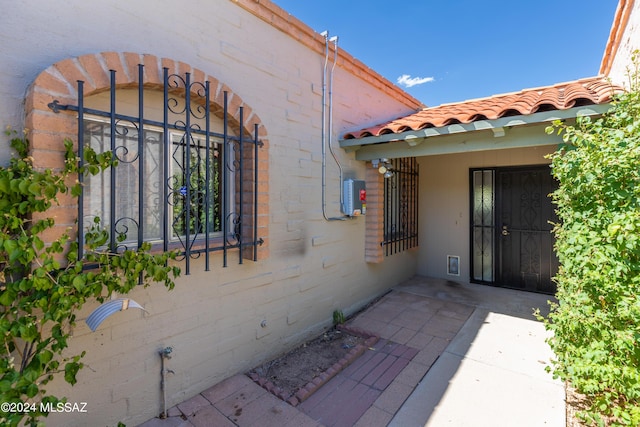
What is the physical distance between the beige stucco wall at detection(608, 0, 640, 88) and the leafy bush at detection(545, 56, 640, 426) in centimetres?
115

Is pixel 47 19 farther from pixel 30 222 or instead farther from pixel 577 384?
pixel 577 384

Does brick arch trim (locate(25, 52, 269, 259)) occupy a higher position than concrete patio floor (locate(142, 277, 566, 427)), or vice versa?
brick arch trim (locate(25, 52, 269, 259))

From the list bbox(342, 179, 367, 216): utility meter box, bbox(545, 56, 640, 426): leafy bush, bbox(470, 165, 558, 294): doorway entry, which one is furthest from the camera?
bbox(470, 165, 558, 294): doorway entry

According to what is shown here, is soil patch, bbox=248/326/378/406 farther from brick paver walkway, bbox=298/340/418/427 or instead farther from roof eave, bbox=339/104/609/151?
roof eave, bbox=339/104/609/151

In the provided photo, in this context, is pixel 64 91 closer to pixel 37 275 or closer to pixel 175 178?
pixel 175 178

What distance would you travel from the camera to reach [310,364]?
4090mm

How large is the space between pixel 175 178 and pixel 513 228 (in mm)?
7500

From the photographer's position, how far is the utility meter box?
543cm

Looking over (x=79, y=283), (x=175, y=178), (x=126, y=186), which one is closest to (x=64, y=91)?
(x=126, y=186)

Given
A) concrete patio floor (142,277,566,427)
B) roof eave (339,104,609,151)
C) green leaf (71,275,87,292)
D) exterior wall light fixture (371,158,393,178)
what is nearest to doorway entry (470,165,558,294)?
concrete patio floor (142,277,566,427)

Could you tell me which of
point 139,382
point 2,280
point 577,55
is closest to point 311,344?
point 139,382

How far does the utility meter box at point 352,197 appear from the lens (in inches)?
214

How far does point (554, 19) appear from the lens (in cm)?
724

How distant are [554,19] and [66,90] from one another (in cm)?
983
